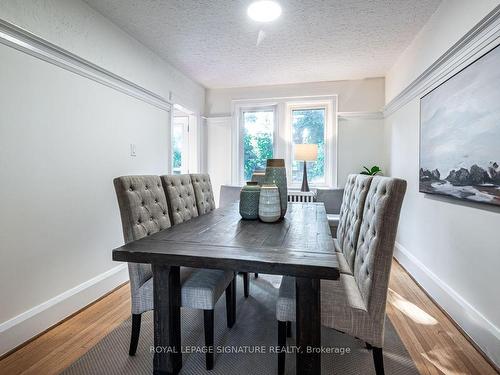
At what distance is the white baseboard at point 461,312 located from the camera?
1.58 meters

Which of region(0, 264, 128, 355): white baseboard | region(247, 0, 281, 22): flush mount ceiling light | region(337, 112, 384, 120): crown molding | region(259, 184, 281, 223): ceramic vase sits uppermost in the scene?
region(247, 0, 281, 22): flush mount ceiling light

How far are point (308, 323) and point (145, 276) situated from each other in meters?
0.93

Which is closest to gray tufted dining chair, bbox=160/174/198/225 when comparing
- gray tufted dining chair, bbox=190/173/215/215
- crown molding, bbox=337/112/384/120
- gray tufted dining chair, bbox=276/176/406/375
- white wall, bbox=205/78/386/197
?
gray tufted dining chair, bbox=190/173/215/215

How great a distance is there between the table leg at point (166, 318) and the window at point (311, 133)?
327 cm

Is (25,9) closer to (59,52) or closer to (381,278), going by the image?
Answer: (59,52)

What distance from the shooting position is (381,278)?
1194 millimetres

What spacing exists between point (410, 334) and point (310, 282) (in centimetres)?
122

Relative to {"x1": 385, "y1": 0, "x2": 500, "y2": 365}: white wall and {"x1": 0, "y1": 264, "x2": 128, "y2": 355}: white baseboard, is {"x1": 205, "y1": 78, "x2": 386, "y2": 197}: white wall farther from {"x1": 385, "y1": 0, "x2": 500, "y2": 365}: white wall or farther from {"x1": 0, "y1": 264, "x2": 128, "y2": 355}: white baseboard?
{"x1": 0, "y1": 264, "x2": 128, "y2": 355}: white baseboard

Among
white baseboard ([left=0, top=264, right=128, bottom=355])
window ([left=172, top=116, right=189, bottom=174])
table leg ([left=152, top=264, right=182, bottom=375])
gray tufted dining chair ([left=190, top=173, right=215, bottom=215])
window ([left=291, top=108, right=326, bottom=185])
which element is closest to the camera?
table leg ([left=152, top=264, right=182, bottom=375])

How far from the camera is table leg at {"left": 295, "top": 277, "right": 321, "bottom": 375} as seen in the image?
1128 millimetres

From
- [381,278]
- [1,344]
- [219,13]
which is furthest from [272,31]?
[1,344]

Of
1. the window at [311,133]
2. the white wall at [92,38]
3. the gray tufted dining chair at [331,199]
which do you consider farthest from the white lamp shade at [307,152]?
the white wall at [92,38]

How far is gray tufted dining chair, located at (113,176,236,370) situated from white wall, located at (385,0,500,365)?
1553 millimetres

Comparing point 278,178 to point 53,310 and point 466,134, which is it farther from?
point 53,310
